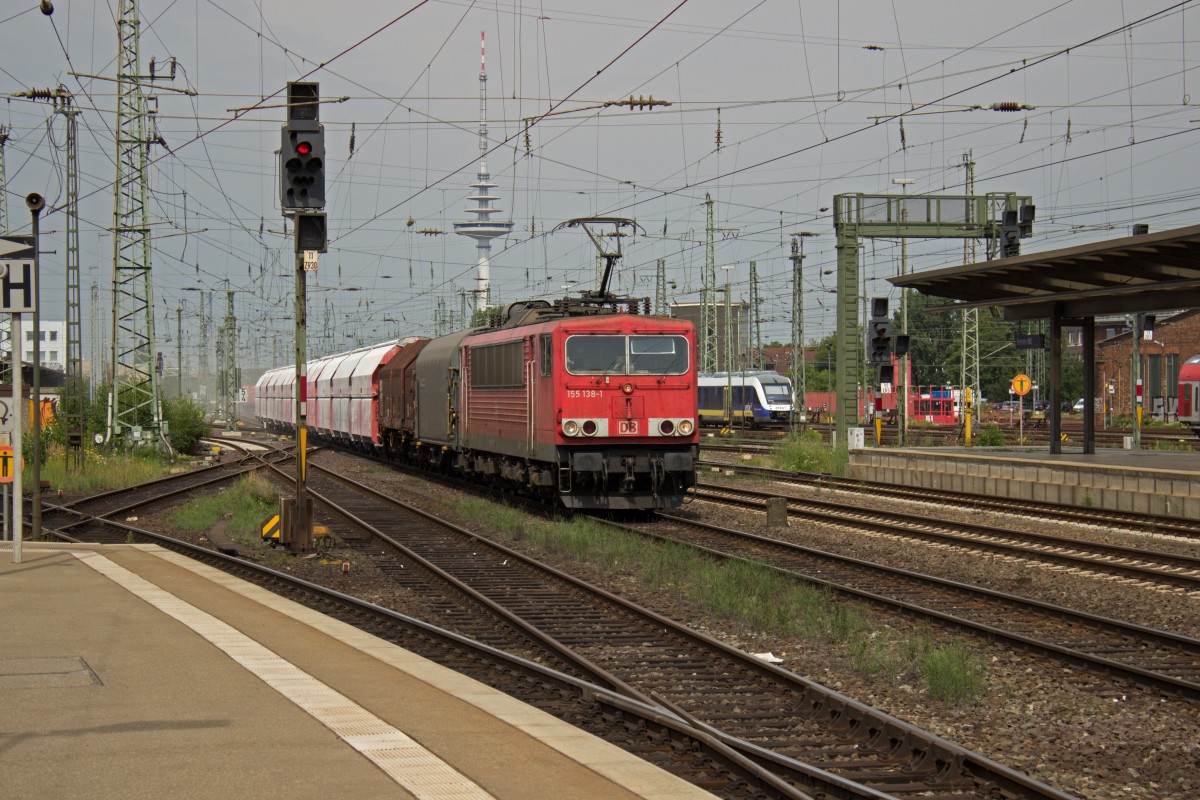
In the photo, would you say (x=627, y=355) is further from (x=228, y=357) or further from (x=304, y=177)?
(x=228, y=357)

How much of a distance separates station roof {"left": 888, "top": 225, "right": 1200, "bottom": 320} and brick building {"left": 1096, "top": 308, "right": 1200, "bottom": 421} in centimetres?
4465

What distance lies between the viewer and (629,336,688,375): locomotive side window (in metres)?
20.2

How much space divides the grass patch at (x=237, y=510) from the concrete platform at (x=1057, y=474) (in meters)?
13.4

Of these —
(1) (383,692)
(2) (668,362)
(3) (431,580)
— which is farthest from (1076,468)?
(1) (383,692)

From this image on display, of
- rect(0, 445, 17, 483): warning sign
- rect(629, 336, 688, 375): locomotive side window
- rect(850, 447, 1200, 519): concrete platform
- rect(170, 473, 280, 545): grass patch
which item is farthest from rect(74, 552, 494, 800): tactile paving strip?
rect(850, 447, 1200, 519): concrete platform

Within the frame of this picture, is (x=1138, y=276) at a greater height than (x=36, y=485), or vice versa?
(x=1138, y=276)

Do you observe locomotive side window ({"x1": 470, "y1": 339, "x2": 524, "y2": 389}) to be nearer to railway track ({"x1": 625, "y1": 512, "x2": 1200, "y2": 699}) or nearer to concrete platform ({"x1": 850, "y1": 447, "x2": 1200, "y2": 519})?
railway track ({"x1": 625, "y1": 512, "x2": 1200, "y2": 699})

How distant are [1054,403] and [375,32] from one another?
51.7ft

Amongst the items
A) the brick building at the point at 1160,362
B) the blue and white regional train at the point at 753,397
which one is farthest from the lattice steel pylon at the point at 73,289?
the brick building at the point at 1160,362

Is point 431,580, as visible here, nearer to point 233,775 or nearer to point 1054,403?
point 233,775

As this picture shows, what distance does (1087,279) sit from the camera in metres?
22.2

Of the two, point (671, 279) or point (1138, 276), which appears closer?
point (1138, 276)

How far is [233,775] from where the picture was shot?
550 cm

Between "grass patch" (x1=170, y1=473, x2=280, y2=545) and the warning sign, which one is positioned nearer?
the warning sign
